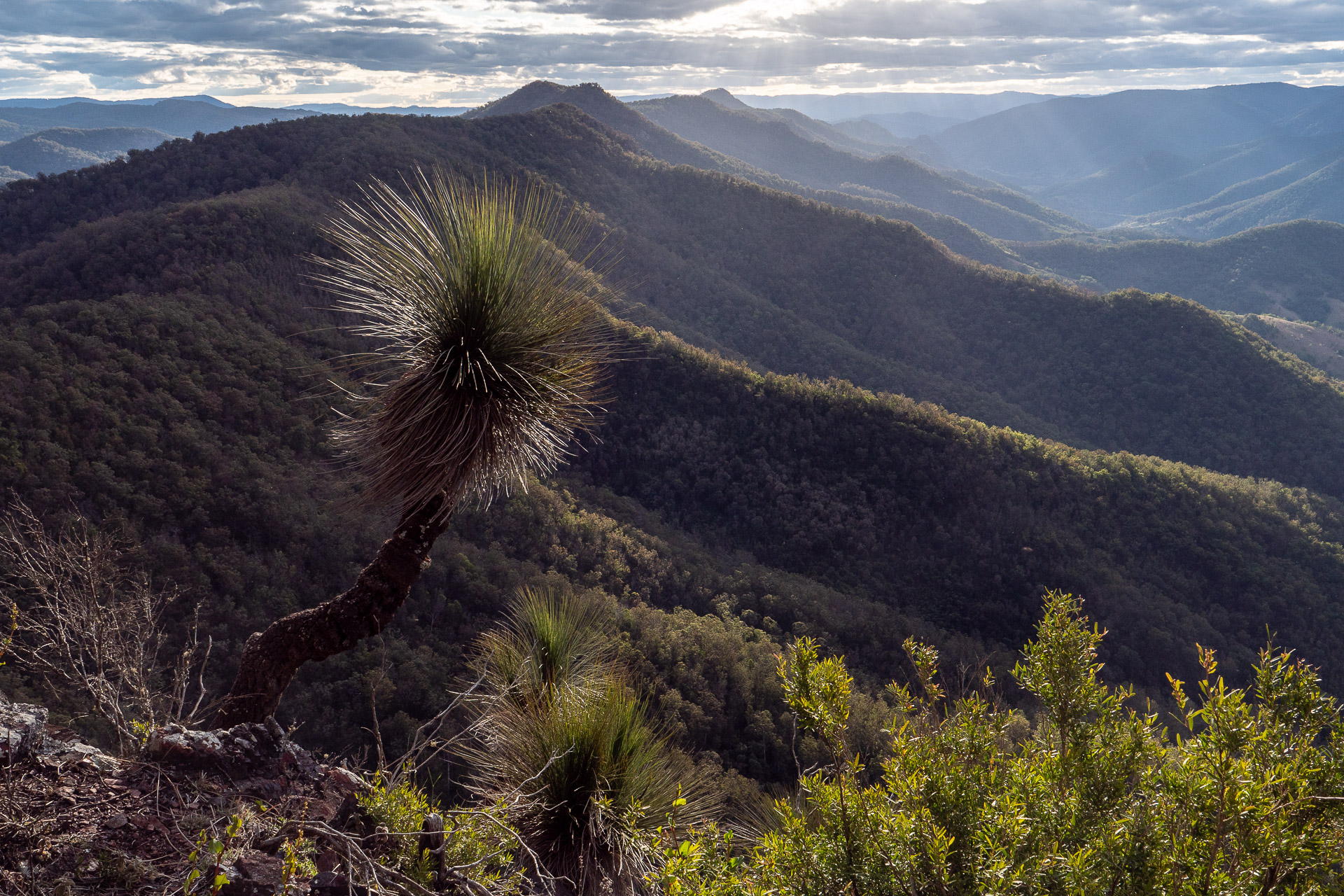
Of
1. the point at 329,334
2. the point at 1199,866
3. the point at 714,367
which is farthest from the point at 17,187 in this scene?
the point at 1199,866

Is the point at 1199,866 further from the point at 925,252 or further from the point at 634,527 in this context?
the point at 925,252

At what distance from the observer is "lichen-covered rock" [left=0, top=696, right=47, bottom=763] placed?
2.96 m

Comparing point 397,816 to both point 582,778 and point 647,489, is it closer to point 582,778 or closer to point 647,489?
point 582,778

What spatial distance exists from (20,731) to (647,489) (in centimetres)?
2864

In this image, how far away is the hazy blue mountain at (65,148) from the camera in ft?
460

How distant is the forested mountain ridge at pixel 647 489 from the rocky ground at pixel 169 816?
5.98 ft

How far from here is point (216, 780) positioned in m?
3.44

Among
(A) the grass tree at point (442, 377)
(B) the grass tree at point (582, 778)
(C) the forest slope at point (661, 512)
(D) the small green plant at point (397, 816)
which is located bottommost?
(C) the forest slope at point (661, 512)

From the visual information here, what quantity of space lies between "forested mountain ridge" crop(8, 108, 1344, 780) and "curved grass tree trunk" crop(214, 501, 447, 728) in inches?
32.9

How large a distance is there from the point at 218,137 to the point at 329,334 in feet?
126

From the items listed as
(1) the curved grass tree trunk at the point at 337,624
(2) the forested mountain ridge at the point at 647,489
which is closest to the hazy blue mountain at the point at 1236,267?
(2) the forested mountain ridge at the point at 647,489

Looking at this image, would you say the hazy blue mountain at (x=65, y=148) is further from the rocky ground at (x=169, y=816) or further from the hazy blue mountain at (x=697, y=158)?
the rocky ground at (x=169, y=816)

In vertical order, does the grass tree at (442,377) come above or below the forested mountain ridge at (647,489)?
above

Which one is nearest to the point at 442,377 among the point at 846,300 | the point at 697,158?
the point at 846,300
